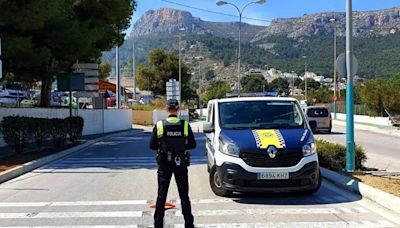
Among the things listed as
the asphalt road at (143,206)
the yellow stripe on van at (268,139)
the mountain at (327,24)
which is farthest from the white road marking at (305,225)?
the mountain at (327,24)

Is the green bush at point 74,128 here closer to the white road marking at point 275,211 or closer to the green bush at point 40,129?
the green bush at point 40,129

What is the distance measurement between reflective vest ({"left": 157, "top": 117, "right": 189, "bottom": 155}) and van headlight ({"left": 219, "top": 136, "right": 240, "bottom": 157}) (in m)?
2.38

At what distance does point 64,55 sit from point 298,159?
1705cm

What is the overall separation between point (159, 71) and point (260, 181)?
7372 centimetres

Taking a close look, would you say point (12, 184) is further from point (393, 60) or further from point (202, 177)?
point (393, 60)

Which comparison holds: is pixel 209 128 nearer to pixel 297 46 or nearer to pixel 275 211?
pixel 275 211

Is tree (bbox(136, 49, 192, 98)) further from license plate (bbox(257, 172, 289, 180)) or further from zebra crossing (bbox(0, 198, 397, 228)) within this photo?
license plate (bbox(257, 172, 289, 180))

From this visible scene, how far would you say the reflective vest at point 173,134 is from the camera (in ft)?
26.2

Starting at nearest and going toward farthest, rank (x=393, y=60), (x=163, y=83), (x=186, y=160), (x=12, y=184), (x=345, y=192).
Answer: (x=186, y=160), (x=345, y=192), (x=12, y=184), (x=163, y=83), (x=393, y=60)

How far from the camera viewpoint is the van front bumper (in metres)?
10.2

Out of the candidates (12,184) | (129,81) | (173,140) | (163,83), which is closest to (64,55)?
(12,184)

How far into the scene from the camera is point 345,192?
450 inches

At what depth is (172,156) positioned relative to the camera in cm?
788

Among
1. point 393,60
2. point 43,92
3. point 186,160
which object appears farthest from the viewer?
point 393,60
